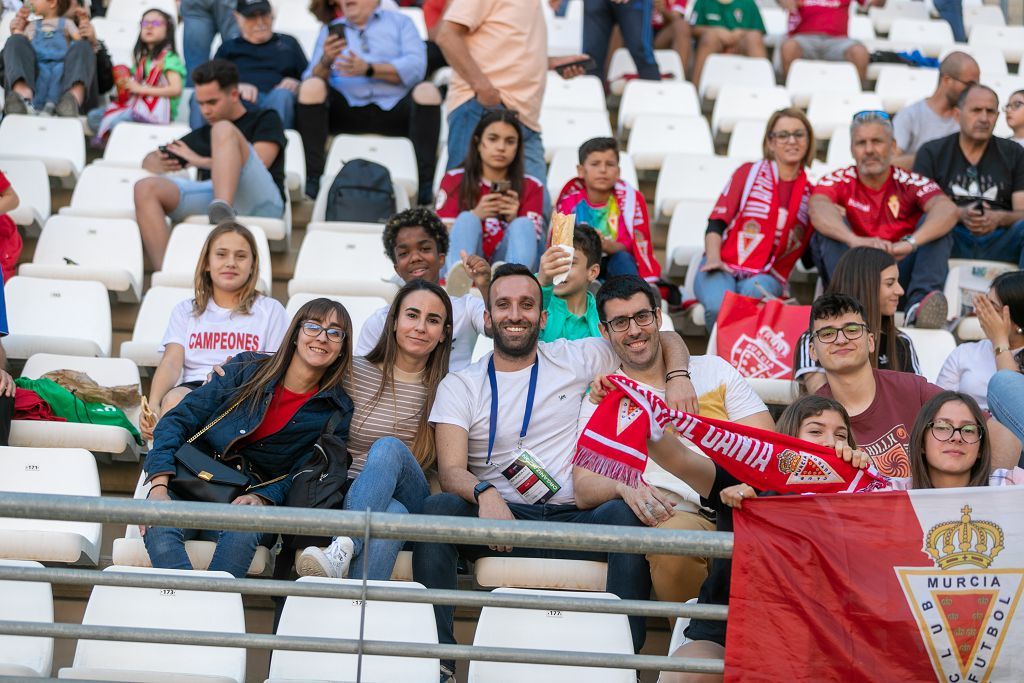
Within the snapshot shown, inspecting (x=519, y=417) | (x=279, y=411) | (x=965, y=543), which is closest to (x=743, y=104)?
(x=519, y=417)

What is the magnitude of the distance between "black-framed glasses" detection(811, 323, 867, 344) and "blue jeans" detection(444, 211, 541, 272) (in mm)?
1389

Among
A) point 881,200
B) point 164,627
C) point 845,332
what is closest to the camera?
point 164,627

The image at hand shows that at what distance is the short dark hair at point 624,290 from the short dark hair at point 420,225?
3.30 feet

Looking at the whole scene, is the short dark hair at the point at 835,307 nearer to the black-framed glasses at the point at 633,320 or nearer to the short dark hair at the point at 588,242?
the black-framed glasses at the point at 633,320

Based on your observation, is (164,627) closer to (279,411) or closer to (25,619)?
(25,619)

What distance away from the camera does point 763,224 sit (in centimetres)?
593

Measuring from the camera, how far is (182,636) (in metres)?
2.99

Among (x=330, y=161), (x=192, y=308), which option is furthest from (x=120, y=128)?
(x=192, y=308)

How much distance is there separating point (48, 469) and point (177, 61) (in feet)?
12.7

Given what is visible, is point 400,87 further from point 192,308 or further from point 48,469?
point 48,469

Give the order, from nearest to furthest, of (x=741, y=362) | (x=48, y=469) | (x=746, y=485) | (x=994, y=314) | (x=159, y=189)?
1. (x=746, y=485)
2. (x=48, y=469)
3. (x=994, y=314)
4. (x=741, y=362)
5. (x=159, y=189)

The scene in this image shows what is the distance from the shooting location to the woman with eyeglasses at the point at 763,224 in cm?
580

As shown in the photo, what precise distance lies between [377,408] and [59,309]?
180cm

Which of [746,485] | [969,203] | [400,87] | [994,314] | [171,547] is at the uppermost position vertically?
[400,87]
